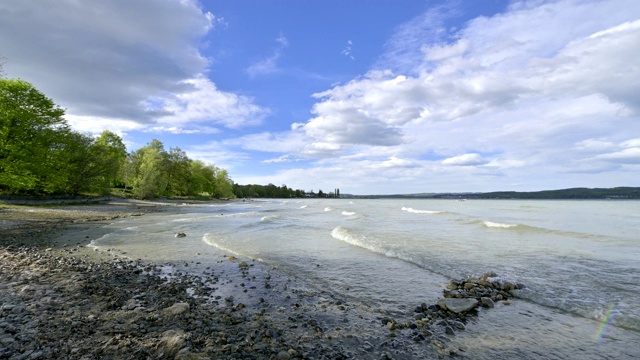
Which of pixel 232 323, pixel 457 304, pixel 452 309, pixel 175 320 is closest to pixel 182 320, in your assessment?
pixel 175 320

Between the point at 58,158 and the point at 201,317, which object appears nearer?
the point at 201,317

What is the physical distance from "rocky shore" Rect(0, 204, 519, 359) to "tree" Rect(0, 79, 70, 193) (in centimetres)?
2642

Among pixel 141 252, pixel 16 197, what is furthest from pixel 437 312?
pixel 16 197

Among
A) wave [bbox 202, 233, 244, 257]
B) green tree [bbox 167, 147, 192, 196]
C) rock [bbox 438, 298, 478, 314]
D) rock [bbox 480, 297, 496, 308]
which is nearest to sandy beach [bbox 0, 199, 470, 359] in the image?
rock [bbox 438, 298, 478, 314]

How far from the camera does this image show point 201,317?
7000 millimetres

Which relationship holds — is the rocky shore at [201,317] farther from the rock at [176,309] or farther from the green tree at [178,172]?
the green tree at [178,172]

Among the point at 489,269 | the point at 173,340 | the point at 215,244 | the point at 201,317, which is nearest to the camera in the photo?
the point at 173,340

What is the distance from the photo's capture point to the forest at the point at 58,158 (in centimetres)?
3089

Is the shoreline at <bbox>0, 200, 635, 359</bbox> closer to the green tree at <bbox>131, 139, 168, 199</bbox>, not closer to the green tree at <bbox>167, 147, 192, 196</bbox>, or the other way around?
the green tree at <bbox>131, 139, 168, 199</bbox>

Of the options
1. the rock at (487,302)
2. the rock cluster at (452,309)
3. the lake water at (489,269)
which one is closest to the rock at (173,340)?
the rock cluster at (452,309)

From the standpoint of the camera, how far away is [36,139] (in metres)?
33.3

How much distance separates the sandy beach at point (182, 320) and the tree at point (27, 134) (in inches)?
1053

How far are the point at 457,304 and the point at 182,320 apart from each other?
718cm

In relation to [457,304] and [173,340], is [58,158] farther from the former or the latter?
[457,304]
